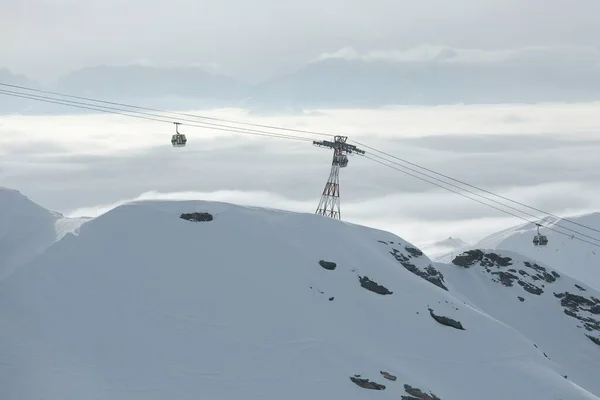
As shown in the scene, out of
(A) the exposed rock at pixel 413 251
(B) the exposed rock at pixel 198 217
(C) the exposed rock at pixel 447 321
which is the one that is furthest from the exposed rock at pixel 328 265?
(A) the exposed rock at pixel 413 251

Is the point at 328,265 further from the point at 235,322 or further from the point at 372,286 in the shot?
the point at 235,322

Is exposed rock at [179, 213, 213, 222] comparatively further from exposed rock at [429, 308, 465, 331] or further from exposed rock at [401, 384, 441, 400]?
exposed rock at [401, 384, 441, 400]

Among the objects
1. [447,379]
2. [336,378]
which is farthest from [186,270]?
[447,379]

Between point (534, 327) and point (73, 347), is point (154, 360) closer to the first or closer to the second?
point (73, 347)

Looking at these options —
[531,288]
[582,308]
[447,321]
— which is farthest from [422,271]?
[582,308]

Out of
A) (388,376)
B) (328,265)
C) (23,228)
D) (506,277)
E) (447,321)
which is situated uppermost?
(328,265)

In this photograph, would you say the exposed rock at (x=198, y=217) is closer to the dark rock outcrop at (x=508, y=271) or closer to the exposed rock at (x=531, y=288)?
the dark rock outcrop at (x=508, y=271)
